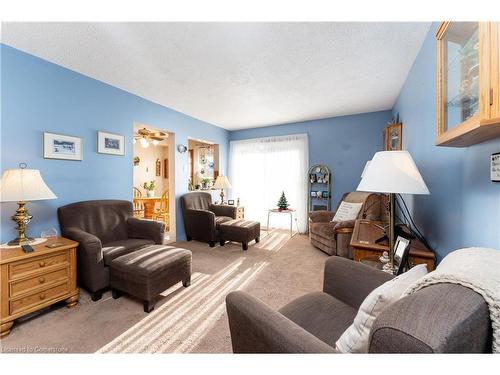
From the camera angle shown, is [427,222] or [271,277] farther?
[271,277]

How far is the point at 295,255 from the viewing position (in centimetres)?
320

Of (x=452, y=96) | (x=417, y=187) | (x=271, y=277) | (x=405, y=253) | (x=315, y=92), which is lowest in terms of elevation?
(x=271, y=277)

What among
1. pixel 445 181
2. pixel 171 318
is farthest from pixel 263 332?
pixel 445 181

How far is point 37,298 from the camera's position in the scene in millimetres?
1664

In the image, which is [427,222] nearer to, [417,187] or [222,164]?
[417,187]

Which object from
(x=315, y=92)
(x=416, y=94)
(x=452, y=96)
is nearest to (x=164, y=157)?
(x=315, y=92)

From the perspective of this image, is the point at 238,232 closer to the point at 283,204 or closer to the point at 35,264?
the point at 283,204

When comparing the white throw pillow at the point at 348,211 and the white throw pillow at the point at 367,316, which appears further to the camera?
the white throw pillow at the point at 348,211

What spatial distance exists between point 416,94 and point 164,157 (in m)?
7.00

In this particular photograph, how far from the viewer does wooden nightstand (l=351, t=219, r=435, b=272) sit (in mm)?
1394

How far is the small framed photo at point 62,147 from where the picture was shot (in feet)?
7.12

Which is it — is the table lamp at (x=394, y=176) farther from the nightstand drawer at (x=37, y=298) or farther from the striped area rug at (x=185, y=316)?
the nightstand drawer at (x=37, y=298)

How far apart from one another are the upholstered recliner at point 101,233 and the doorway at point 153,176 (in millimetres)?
933

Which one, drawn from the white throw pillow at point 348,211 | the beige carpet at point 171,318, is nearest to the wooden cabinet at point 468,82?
the beige carpet at point 171,318
